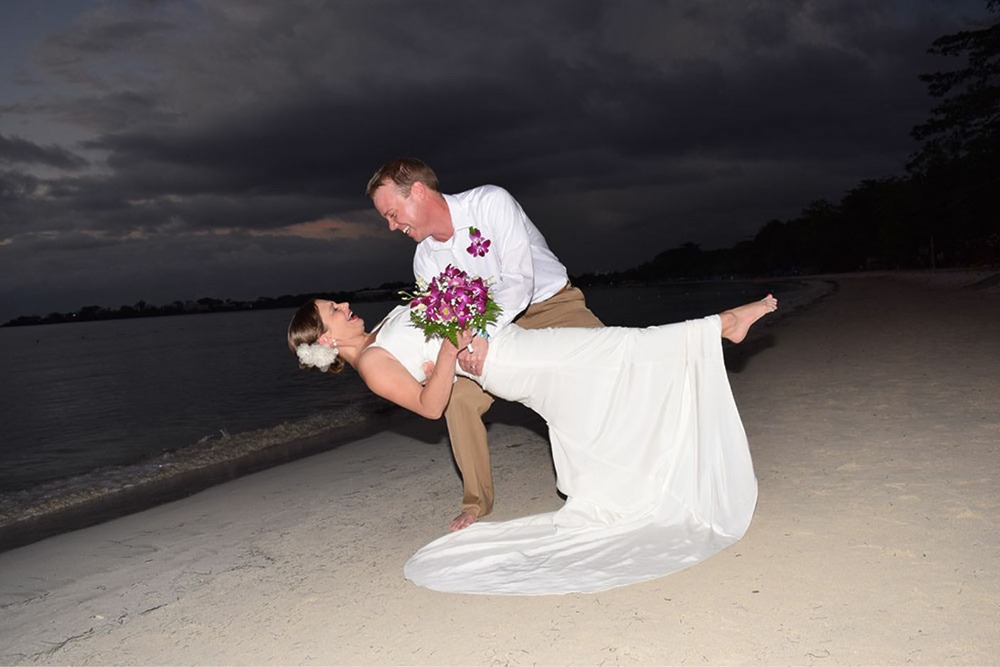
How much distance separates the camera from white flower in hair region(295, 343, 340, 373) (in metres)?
5.12

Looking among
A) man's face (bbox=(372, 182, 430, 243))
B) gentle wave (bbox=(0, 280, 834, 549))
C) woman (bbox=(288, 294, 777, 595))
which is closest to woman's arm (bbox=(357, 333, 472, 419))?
woman (bbox=(288, 294, 777, 595))

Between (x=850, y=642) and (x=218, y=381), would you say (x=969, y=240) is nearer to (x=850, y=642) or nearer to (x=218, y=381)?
(x=218, y=381)

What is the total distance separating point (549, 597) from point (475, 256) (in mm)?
2486

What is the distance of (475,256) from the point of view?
18.1ft

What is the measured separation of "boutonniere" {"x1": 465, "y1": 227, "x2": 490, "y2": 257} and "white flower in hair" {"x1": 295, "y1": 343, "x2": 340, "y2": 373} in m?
1.22

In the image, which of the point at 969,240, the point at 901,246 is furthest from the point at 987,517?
Answer: the point at 901,246

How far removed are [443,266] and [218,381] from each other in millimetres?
26930

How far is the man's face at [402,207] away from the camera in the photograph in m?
5.11

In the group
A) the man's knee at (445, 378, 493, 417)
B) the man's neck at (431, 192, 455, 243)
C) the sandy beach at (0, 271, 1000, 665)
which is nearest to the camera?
the sandy beach at (0, 271, 1000, 665)

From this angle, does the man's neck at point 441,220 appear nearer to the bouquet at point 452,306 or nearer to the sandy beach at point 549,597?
the bouquet at point 452,306

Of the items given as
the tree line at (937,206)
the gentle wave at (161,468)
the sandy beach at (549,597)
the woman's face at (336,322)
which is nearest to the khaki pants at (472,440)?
the sandy beach at (549,597)

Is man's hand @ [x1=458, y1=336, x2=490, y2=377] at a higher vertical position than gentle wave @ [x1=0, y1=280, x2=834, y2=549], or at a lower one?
higher

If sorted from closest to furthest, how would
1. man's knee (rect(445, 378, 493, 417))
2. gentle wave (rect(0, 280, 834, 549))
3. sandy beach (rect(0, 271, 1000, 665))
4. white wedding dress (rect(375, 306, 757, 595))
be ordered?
sandy beach (rect(0, 271, 1000, 665))
white wedding dress (rect(375, 306, 757, 595))
man's knee (rect(445, 378, 493, 417))
gentle wave (rect(0, 280, 834, 549))

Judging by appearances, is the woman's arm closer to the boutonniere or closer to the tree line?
the boutonniere
